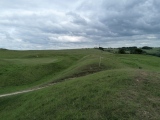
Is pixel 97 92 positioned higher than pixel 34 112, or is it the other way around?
pixel 97 92

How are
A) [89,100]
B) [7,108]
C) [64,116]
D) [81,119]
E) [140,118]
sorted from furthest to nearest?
[7,108] < [89,100] < [64,116] < [81,119] < [140,118]

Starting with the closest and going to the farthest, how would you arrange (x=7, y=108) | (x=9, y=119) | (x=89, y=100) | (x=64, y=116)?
(x=64, y=116) → (x=89, y=100) → (x=9, y=119) → (x=7, y=108)

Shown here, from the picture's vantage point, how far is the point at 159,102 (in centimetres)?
896

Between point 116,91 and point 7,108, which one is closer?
point 116,91

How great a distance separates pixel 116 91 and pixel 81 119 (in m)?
2.69

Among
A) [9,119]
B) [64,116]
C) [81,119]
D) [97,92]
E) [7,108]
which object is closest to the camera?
[81,119]

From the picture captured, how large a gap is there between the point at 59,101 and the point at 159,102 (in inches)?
199

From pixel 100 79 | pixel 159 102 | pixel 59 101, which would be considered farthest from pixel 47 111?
pixel 159 102

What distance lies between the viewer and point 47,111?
9805mm

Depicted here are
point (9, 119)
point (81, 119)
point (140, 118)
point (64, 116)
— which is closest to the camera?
point (140, 118)

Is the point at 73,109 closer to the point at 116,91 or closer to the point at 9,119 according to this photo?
the point at 116,91

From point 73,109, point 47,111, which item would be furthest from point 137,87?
point 47,111

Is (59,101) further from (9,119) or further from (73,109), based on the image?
(9,119)

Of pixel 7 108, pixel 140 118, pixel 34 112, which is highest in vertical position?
pixel 140 118
